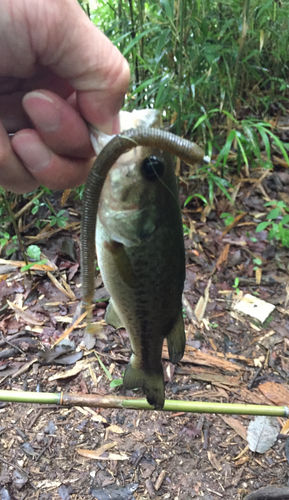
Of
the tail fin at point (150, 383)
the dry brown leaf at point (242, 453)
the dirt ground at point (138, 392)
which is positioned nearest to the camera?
the tail fin at point (150, 383)

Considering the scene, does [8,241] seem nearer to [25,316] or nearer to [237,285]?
Answer: [25,316]

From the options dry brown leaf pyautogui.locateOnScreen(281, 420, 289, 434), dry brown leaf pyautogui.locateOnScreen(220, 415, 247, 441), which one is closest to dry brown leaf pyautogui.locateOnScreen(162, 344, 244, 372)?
dry brown leaf pyautogui.locateOnScreen(220, 415, 247, 441)

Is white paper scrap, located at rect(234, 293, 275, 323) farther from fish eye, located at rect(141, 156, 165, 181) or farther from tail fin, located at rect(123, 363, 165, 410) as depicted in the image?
fish eye, located at rect(141, 156, 165, 181)

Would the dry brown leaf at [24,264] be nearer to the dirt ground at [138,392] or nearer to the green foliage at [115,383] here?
the dirt ground at [138,392]

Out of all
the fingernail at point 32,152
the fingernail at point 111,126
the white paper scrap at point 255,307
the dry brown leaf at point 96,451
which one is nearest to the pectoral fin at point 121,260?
the fingernail at point 111,126

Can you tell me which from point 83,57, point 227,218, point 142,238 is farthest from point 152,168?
point 227,218
